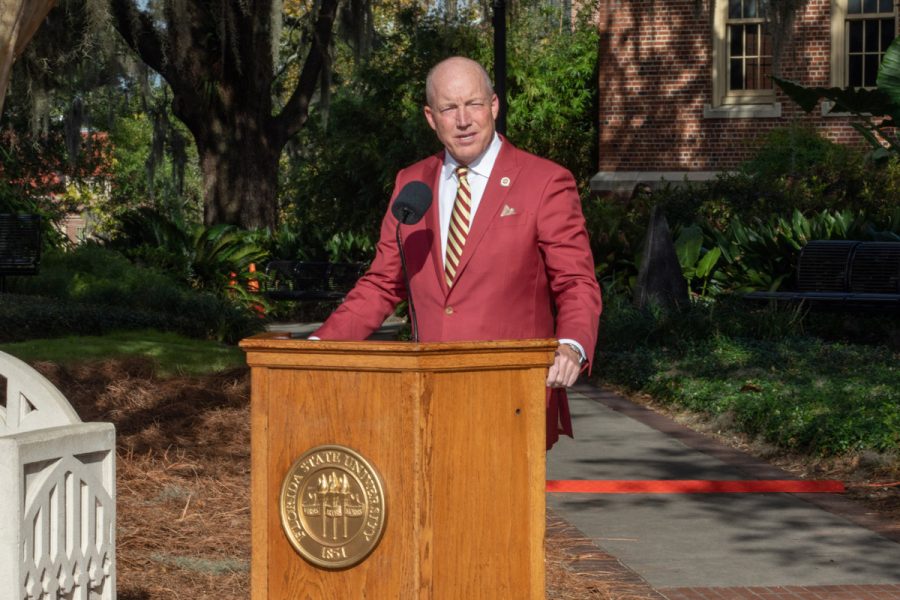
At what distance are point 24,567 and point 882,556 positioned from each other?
4.64 meters

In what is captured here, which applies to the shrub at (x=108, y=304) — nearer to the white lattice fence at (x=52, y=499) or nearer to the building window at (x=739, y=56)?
the white lattice fence at (x=52, y=499)

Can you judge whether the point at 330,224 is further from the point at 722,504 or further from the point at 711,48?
the point at 722,504

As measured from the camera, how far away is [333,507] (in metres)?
3.57

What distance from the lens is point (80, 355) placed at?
13.2m

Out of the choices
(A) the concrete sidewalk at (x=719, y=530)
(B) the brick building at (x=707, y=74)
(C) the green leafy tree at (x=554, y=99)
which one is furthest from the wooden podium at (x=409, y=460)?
(C) the green leafy tree at (x=554, y=99)

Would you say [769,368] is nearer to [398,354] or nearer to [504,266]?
[504,266]

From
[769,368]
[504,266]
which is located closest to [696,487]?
[769,368]

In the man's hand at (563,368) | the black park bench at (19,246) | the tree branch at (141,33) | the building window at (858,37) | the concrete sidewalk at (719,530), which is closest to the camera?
the man's hand at (563,368)

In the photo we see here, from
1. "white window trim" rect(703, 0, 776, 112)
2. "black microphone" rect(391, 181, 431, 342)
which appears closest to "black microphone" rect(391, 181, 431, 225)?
"black microphone" rect(391, 181, 431, 342)

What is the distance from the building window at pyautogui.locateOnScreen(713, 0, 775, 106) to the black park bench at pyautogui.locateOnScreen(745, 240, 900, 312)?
1243cm

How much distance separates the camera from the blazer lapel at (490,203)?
446 cm

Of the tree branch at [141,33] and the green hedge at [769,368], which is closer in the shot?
the green hedge at [769,368]

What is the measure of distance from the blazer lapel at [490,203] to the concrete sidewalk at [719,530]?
2633mm

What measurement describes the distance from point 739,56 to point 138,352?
63.1 ft
